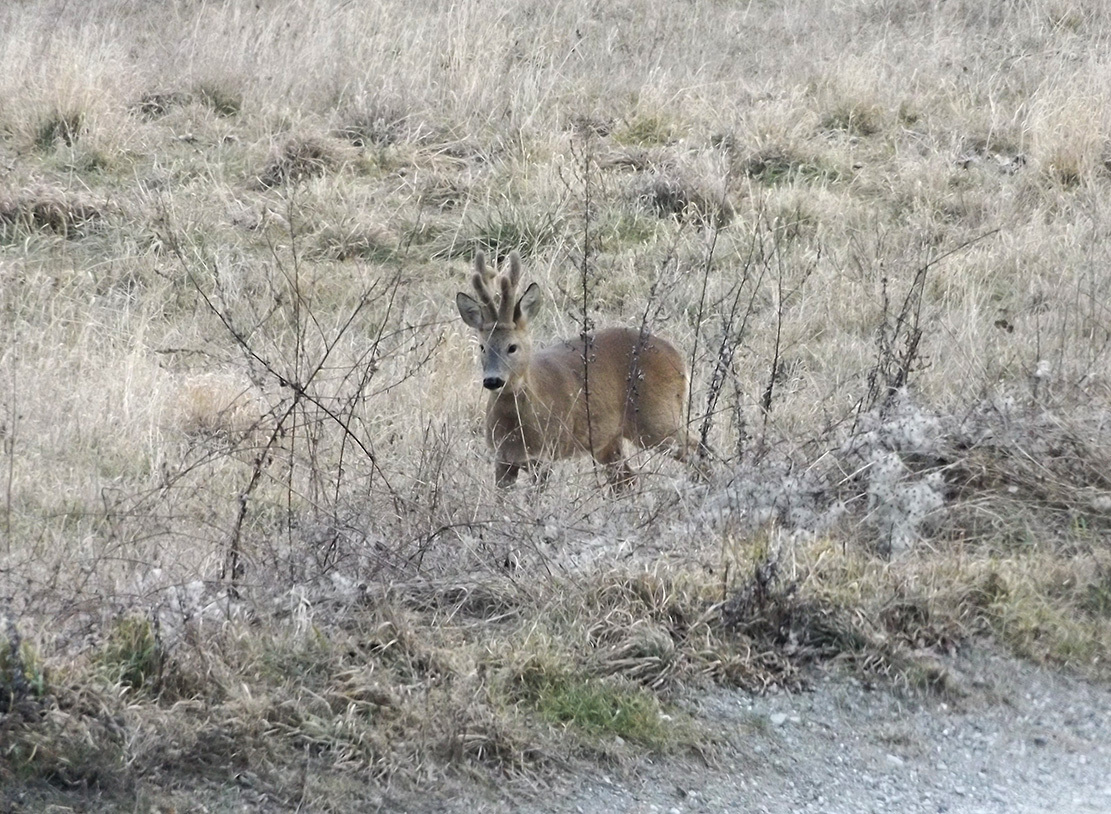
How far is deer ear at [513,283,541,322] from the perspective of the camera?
719 centimetres

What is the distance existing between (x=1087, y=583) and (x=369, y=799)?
2.60 m

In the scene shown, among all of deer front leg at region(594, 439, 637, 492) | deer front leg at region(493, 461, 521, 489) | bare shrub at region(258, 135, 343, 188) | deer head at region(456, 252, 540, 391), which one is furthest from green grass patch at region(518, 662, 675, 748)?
Answer: bare shrub at region(258, 135, 343, 188)

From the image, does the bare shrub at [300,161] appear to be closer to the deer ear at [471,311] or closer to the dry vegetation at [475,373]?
the dry vegetation at [475,373]

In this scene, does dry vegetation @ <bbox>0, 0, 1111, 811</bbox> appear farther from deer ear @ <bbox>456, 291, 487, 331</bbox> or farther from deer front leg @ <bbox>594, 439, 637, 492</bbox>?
deer ear @ <bbox>456, 291, 487, 331</bbox>

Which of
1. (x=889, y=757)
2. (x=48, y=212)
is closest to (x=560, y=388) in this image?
(x=889, y=757)

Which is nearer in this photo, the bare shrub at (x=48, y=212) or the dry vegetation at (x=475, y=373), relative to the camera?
the dry vegetation at (x=475, y=373)

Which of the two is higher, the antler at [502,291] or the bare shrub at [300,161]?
the bare shrub at [300,161]

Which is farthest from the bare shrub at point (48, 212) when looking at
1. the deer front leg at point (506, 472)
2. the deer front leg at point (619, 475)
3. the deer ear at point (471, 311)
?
the deer front leg at point (619, 475)

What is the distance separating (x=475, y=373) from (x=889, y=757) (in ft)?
14.9

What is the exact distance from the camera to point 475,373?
837cm

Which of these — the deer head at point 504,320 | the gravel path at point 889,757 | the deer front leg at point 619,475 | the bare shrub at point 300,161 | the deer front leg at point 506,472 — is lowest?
the gravel path at point 889,757

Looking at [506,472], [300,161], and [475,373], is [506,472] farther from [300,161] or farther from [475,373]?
[300,161]

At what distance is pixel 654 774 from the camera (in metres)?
4.00

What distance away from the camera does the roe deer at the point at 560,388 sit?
7016 millimetres
